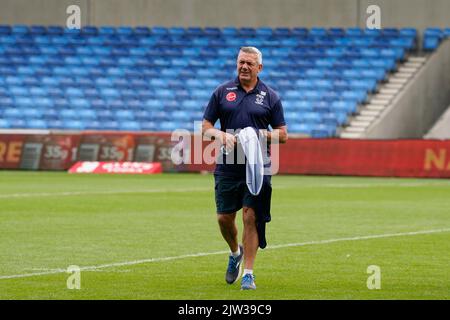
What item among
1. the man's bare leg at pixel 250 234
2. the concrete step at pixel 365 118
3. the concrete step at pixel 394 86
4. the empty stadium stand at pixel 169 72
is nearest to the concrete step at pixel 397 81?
the concrete step at pixel 394 86

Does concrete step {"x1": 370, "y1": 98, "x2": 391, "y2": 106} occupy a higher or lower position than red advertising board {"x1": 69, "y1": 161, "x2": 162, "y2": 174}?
higher

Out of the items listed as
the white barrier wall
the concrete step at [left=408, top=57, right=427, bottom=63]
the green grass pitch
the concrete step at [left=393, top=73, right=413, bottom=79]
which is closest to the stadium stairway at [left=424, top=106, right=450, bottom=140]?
the white barrier wall

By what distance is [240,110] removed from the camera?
12.8m

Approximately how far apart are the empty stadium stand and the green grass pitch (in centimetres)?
1334

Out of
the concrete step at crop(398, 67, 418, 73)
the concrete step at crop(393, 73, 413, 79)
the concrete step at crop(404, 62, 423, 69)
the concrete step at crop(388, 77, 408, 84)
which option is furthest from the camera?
the concrete step at crop(404, 62, 423, 69)

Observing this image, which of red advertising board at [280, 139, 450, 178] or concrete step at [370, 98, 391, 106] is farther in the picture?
A: concrete step at [370, 98, 391, 106]

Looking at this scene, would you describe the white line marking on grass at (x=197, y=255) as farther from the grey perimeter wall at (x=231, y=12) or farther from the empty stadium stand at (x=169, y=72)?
the grey perimeter wall at (x=231, y=12)

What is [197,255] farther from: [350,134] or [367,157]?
[350,134]

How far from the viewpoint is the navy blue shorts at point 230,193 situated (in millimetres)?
12930

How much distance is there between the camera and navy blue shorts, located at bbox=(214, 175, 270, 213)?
12.9 meters

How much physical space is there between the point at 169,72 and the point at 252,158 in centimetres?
3418

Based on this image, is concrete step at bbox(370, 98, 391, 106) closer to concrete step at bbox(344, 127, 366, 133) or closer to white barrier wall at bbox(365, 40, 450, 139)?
white barrier wall at bbox(365, 40, 450, 139)

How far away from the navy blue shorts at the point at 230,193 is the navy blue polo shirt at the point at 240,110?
6 cm
